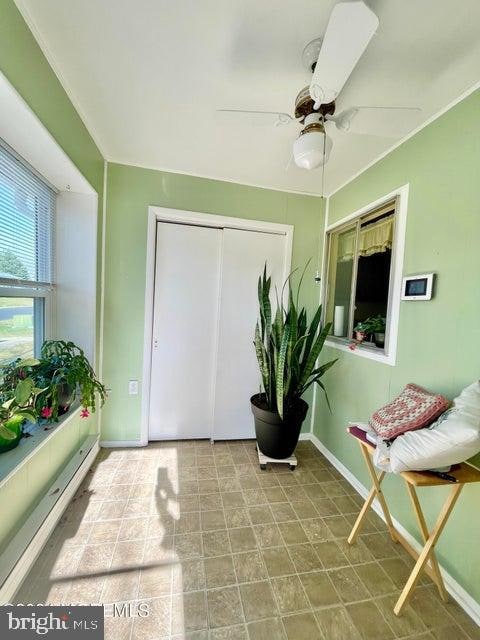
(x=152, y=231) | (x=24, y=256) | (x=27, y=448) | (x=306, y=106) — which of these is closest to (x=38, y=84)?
(x=24, y=256)

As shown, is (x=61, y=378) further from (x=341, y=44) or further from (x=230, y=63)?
(x=341, y=44)

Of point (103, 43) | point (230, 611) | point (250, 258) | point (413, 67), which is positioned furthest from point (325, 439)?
point (103, 43)

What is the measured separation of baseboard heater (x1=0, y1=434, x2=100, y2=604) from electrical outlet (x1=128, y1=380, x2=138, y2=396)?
546 mm

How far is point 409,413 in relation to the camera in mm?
1270

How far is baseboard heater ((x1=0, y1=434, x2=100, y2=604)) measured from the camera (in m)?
1.09

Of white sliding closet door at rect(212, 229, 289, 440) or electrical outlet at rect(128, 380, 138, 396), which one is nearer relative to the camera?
electrical outlet at rect(128, 380, 138, 396)

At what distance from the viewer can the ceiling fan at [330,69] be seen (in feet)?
2.47

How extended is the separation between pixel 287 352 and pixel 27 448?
63.9 inches

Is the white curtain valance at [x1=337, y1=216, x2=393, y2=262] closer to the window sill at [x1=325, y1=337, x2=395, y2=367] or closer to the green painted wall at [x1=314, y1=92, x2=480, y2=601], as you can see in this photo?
the green painted wall at [x1=314, y1=92, x2=480, y2=601]

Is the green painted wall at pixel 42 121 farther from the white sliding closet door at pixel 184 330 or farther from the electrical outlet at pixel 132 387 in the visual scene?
the white sliding closet door at pixel 184 330

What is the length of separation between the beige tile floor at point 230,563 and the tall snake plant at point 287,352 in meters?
0.69

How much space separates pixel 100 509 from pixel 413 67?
2949mm

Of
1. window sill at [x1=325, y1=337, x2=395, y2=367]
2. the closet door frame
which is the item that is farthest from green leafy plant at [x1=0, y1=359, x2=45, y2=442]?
window sill at [x1=325, y1=337, x2=395, y2=367]

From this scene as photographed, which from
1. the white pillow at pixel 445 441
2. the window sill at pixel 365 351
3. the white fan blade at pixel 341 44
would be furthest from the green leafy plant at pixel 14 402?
the window sill at pixel 365 351
